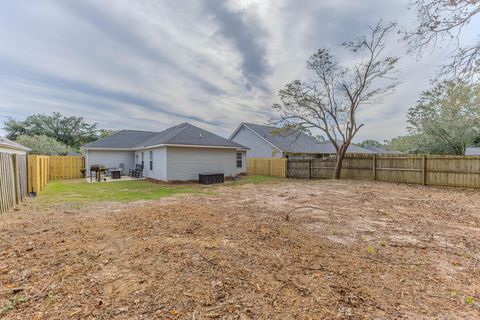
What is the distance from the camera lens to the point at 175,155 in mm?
14312

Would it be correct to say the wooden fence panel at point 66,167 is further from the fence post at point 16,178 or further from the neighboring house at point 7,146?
the fence post at point 16,178

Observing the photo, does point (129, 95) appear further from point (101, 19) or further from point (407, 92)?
point (407, 92)

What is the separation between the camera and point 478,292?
8.70 ft

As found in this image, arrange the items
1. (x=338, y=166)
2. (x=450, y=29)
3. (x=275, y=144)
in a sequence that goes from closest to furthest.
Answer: (x=450, y=29), (x=338, y=166), (x=275, y=144)

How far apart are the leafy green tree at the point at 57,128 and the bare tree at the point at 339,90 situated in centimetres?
3276

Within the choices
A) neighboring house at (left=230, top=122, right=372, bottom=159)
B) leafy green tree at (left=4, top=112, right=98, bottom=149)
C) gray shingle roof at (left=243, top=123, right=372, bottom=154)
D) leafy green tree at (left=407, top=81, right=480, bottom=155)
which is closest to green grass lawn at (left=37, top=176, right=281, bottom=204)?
neighboring house at (left=230, top=122, right=372, bottom=159)

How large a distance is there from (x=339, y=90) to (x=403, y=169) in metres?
7.00

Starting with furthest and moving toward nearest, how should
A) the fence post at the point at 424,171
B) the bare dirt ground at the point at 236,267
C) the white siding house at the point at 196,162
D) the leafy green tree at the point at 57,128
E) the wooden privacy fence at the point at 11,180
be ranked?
the leafy green tree at the point at 57,128 < the white siding house at the point at 196,162 < the fence post at the point at 424,171 < the wooden privacy fence at the point at 11,180 < the bare dirt ground at the point at 236,267

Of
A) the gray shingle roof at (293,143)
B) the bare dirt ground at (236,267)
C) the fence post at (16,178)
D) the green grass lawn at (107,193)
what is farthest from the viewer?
the gray shingle roof at (293,143)

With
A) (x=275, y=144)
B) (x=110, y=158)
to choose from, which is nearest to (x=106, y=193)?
(x=110, y=158)

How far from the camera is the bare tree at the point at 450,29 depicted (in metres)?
4.32

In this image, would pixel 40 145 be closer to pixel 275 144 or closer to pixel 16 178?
pixel 16 178

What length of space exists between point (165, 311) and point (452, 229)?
6304 mm

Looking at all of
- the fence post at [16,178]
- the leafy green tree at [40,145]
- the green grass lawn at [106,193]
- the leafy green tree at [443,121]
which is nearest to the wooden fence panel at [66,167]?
the green grass lawn at [106,193]
